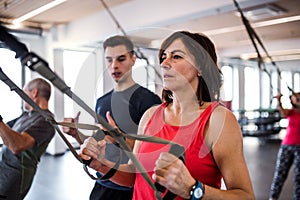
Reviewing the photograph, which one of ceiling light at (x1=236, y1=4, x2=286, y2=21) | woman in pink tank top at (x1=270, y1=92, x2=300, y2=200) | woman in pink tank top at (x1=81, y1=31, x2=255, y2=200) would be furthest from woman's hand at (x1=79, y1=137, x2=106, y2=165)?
ceiling light at (x1=236, y1=4, x2=286, y2=21)

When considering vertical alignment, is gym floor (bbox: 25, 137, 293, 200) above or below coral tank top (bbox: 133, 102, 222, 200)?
below

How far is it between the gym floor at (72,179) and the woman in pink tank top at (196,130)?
1.42 m

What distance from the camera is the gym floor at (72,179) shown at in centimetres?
273

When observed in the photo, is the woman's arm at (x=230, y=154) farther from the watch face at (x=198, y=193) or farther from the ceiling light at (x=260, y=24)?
the ceiling light at (x=260, y=24)

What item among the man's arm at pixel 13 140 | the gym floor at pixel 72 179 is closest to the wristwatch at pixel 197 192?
the man's arm at pixel 13 140

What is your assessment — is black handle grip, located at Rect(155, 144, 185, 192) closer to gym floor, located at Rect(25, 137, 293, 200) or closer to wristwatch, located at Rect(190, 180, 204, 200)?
wristwatch, located at Rect(190, 180, 204, 200)

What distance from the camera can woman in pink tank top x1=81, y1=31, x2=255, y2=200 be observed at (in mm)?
459

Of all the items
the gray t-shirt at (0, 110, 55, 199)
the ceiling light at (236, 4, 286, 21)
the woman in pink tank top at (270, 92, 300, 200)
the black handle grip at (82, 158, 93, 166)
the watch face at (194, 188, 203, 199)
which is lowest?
the woman in pink tank top at (270, 92, 300, 200)

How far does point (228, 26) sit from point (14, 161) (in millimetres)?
4100

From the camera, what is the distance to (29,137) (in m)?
1.06

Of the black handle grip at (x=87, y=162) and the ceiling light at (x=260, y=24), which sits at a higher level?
the ceiling light at (x=260, y=24)

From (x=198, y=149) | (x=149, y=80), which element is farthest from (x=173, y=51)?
(x=198, y=149)

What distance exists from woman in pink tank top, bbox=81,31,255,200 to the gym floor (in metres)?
1.42

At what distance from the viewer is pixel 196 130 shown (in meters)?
0.52
